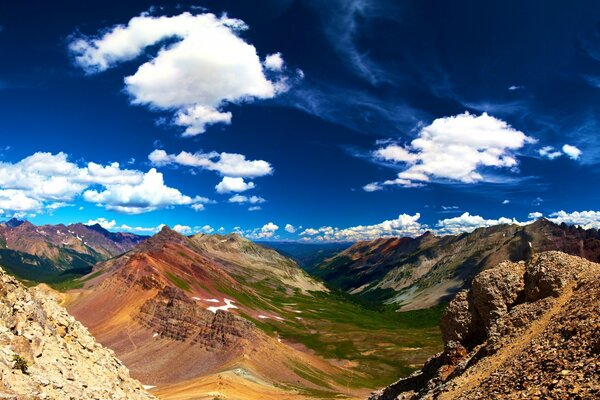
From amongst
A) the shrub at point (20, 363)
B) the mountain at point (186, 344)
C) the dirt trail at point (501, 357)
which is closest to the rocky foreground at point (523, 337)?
the dirt trail at point (501, 357)

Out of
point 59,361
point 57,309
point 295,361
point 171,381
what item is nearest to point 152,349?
point 171,381

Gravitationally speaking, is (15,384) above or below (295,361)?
above

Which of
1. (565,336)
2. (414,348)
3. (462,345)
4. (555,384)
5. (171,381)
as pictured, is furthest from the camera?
(414,348)

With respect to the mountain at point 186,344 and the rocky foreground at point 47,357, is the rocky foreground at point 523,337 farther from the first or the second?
the mountain at point 186,344

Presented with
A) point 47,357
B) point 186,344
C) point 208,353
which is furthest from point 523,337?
point 186,344

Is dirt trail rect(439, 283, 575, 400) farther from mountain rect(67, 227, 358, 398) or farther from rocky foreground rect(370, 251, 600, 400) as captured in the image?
mountain rect(67, 227, 358, 398)

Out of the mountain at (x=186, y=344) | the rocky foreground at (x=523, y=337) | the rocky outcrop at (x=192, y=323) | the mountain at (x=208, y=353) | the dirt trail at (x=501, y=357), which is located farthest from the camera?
the rocky outcrop at (x=192, y=323)

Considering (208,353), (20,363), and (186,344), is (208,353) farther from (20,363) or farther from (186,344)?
(20,363)

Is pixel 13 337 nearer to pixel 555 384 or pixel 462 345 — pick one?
pixel 555 384
